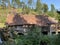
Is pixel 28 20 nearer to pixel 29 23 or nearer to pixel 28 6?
pixel 29 23

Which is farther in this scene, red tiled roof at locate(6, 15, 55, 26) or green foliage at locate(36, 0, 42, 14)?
green foliage at locate(36, 0, 42, 14)

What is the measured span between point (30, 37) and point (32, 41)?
1.20 feet

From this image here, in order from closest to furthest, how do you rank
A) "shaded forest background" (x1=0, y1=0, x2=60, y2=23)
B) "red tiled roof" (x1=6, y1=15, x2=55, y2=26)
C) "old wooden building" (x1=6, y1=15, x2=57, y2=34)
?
"old wooden building" (x1=6, y1=15, x2=57, y2=34) < "red tiled roof" (x1=6, y1=15, x2=55, y2=26) < "shaded forest background" (x1=0, y1=0, x2=60, y2=23)

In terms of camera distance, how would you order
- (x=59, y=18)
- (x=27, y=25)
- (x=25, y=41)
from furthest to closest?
(x=59, y=18)
(x=27, y=25)
(x=25, y=41)

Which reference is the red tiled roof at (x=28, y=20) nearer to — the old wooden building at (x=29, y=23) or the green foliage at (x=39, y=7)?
the old wooden building at (x=29, y=23)

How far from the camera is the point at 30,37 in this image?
11734mm

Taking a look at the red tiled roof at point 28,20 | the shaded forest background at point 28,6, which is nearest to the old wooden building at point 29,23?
the red tiled roof at point 28,20

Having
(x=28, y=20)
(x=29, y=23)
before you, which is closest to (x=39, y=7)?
(x=28, y=20)

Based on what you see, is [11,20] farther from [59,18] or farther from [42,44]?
[42,44]

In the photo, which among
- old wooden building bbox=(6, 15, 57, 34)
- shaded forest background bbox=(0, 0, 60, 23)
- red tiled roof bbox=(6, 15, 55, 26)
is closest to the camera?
old wooden building bbox=(6, 15, 57, 34)

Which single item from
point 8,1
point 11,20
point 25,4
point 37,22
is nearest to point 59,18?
point 37,22

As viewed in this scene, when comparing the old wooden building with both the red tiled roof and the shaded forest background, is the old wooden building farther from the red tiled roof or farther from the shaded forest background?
the shaded forest background

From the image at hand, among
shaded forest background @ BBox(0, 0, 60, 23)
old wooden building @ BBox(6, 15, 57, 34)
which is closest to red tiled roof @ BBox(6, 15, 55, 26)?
old wooden building @ BBox(6, 15, 57, 34)

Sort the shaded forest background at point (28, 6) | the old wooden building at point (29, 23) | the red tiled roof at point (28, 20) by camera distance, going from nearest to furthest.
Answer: the old wooden building at point (29, 23)
the red tiled roof at point (28, 20)
the shaded forest background at point (28, 6)
